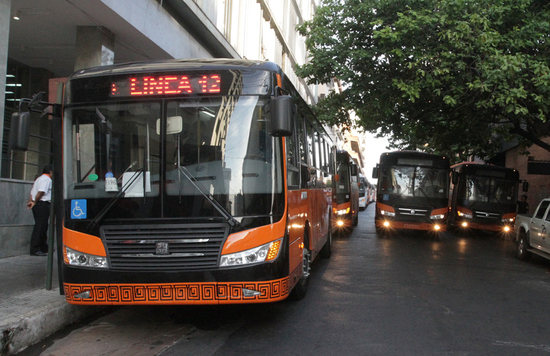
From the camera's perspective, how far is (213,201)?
17.0 ft

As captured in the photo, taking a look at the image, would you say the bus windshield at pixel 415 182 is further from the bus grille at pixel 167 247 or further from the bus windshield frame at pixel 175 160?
the bus grille at pixel 167 247

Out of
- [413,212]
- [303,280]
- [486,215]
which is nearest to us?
[303,280]

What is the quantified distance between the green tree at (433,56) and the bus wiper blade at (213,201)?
9.41 m

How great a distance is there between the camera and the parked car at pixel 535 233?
11.5 metres

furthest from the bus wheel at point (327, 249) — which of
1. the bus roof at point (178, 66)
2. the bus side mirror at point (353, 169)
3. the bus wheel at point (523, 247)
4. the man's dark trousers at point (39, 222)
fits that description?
the bus side mirror at point (353, 169)

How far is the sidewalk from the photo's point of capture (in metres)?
4.86

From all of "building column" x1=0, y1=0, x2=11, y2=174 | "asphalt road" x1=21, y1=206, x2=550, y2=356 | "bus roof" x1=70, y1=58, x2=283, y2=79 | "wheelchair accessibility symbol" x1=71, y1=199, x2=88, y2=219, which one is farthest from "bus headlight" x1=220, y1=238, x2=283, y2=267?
"building column" x1=0, y1=0, x2=11, y2=174

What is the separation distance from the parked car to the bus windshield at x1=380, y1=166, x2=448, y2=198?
12.3ft

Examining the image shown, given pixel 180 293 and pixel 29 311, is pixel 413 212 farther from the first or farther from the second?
pixel 29 311

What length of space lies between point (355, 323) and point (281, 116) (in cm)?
251

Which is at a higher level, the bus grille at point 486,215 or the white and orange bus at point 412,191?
the white and orange bus at point 412,191

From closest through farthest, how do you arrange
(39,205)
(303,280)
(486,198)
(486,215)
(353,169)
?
(303,280) < (39,205) < (486,215) < (486,198) < (353,169)

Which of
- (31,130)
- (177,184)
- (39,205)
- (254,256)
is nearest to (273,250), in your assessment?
(254,256)

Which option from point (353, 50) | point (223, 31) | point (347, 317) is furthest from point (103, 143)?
point (223, 31)
